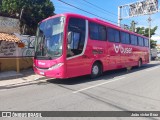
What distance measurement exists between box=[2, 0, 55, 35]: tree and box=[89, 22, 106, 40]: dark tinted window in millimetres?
12295

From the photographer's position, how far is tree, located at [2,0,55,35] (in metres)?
22.4

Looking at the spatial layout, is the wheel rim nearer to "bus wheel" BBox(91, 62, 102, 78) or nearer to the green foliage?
"bus wheel" BBox(91, 62, 102, 78)

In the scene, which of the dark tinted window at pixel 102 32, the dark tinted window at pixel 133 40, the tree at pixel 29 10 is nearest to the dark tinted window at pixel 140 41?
the dark tinted window at pixel 133 40

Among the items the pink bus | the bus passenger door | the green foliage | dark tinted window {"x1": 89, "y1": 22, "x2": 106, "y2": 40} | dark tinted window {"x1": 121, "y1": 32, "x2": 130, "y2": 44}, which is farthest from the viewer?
the green foliage

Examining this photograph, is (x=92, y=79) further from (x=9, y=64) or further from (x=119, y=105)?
(x=9, y=64)

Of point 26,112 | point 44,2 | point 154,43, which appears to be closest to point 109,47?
point 26,112

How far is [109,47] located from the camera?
1330 centimetres

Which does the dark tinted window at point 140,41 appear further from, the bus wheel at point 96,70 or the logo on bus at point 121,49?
the bus wheel at point 96,70

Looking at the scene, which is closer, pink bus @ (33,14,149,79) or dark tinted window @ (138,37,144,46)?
pink bus @ (33,14,149,79)

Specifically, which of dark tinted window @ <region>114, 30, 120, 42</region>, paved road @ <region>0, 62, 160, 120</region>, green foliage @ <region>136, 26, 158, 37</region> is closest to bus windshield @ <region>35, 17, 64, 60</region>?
paved road @ <region>0, 62, 160, 120</region>

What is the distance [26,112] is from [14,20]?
11805mm

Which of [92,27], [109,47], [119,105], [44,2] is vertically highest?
[44,2]

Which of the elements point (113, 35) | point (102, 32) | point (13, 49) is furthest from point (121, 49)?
point (13, 49)

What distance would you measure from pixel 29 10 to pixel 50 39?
1408 cm
